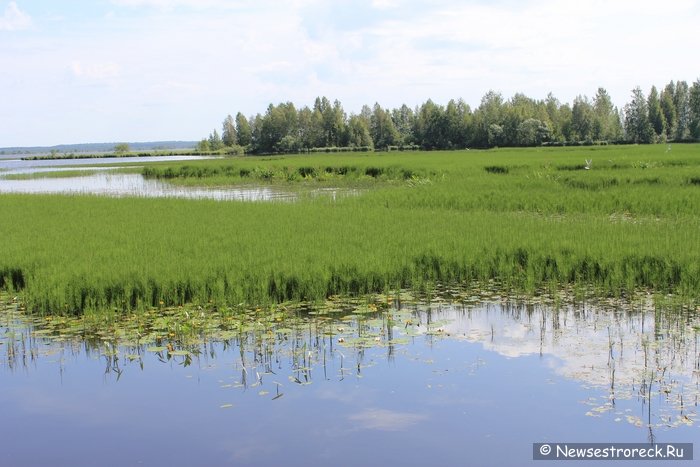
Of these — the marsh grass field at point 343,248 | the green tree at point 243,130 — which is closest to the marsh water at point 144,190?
the marsh grass field at point 343,248

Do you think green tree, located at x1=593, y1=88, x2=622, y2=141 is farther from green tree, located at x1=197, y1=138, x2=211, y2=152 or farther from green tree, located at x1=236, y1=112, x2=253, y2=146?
green tree, located at x1=197, y1=138, x2=211, y2=152

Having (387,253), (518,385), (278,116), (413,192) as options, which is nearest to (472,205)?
(413,192)

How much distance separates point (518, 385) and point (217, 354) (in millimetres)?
3412

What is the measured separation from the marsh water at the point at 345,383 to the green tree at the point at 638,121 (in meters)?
88.8

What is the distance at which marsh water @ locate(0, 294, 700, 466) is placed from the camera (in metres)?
5.72

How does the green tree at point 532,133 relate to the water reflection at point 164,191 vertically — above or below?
above

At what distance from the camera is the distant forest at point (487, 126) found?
95.0m

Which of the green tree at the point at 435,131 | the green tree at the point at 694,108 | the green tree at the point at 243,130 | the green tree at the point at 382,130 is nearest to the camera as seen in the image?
the green tree at the point at 694,108

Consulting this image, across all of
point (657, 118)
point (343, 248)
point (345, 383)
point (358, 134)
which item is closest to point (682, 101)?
point (657, 118)

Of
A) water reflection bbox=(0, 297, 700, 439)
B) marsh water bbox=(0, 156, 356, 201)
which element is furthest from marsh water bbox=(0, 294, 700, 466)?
marsh water bbox=(0, 156, 356, 201)

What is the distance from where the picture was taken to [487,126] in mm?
100312

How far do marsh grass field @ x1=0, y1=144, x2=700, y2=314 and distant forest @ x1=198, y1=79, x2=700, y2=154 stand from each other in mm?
75436

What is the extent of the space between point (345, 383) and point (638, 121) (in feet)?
326

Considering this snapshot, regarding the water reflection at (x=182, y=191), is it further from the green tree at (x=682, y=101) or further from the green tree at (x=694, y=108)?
the green tree at (x=682, y=101)
